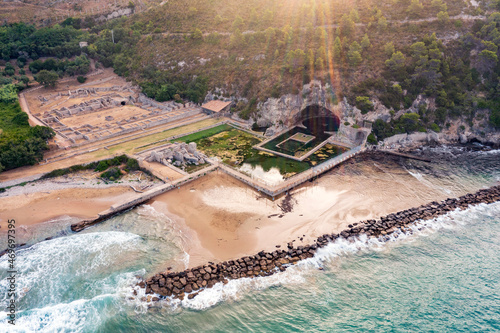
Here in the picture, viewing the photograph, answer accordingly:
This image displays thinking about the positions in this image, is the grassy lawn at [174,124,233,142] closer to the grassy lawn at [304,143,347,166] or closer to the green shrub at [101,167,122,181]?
the green shrub at [101,167,122,181]

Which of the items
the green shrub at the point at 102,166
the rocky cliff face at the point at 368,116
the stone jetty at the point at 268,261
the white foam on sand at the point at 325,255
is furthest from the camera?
the rocky cliff face at the point at 368,116

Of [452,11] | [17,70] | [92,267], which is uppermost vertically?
[452,11]

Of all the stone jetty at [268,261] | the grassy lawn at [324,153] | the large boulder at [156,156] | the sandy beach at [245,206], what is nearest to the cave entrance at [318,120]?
the grassy lawn at [324,153]

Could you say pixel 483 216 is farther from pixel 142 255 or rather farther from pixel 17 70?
pixel 17 70

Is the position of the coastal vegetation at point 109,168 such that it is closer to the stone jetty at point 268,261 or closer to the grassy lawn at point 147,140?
the grassy lawn at point 147,140

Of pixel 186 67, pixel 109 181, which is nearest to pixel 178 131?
pixel 109 181
